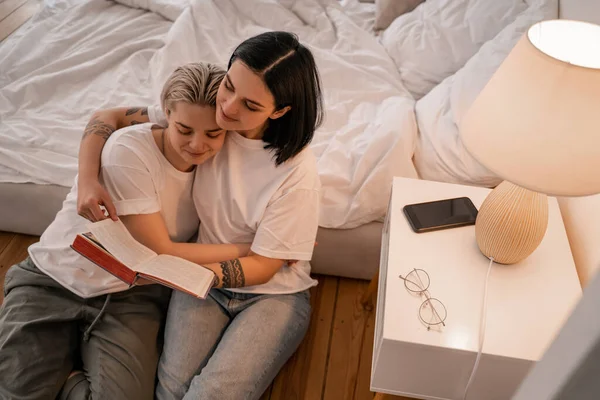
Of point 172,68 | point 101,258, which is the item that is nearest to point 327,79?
point 172,68

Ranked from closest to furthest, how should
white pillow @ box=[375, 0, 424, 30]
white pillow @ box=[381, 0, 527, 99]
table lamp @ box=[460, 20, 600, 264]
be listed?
table lamp @ box=[460, 20, 600, 264], white pillow @ box=[381, 0, 527, 99], white pillow @ box=[375, 0, 424, 30]

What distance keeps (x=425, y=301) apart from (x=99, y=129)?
840 mm

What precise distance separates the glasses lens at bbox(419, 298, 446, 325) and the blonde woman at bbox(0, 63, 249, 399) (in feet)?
1.47

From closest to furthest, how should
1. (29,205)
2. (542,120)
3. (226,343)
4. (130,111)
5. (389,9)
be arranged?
(542,120) < (226,343) < (130,111) < (29,205) < (389,9)

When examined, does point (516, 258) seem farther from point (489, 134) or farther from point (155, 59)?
point (155, 59)

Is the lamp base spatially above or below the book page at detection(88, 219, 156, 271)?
above

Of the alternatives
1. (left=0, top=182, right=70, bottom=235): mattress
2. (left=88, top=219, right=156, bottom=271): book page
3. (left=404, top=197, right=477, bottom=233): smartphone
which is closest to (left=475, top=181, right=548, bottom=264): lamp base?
(left=404, top=197, right=477, bottom=233): smartphone

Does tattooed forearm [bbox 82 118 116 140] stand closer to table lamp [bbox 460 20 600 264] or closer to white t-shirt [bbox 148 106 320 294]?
white t-shirt [bbox 148 106 320 294]

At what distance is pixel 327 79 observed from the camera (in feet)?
6.29

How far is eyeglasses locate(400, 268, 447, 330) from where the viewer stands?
1076 millimetres

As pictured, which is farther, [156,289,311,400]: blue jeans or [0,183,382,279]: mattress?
[0,183,382,279]: mattress

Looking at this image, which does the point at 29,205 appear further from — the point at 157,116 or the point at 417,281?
the point at 417,281

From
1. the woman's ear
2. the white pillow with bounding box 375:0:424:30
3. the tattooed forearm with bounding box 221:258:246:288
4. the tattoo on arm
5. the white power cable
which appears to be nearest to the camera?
the white power cable

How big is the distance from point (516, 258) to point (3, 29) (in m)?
2.58
